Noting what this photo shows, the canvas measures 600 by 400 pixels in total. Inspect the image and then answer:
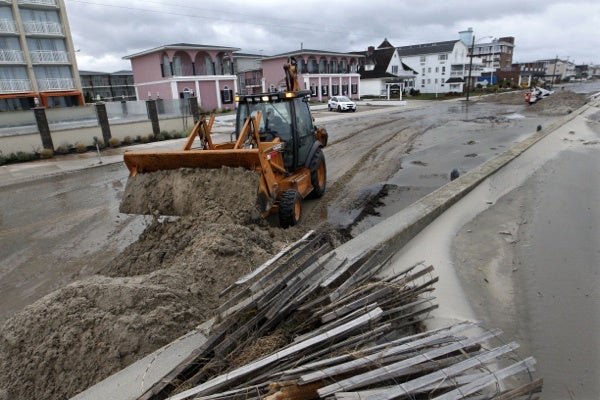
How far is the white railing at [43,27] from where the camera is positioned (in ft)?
107

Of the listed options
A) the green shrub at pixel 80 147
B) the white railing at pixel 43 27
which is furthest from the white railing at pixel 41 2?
the green shrub at pixel 80 147

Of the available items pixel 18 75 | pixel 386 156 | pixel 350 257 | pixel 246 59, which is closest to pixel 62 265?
pixel 350 257

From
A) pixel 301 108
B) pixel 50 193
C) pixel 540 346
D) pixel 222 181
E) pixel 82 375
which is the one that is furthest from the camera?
pixel 50 193

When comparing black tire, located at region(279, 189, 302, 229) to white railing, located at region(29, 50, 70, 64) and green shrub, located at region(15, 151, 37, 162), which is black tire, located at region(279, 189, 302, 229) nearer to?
green shrub, located at region(15, 151, 37, 162)

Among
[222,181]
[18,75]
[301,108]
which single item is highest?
[18,75]

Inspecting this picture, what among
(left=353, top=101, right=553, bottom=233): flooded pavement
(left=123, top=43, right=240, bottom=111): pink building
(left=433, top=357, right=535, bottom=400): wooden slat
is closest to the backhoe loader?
(left=353, top=101, right=553, bottom=233): flooded pavement

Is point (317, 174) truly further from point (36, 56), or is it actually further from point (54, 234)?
point (36, 56)

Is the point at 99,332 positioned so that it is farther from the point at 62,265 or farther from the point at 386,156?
the point at 386,156

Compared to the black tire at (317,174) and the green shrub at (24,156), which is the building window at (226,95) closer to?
the green shrub at (24,156)

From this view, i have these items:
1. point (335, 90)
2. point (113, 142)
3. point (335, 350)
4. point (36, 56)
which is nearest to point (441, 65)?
point (335, 90)

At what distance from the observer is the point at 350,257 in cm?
494

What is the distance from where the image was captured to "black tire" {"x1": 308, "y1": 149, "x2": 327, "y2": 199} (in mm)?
8453

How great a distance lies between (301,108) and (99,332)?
19.6ft

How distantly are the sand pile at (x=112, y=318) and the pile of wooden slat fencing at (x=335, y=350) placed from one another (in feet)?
2.06
